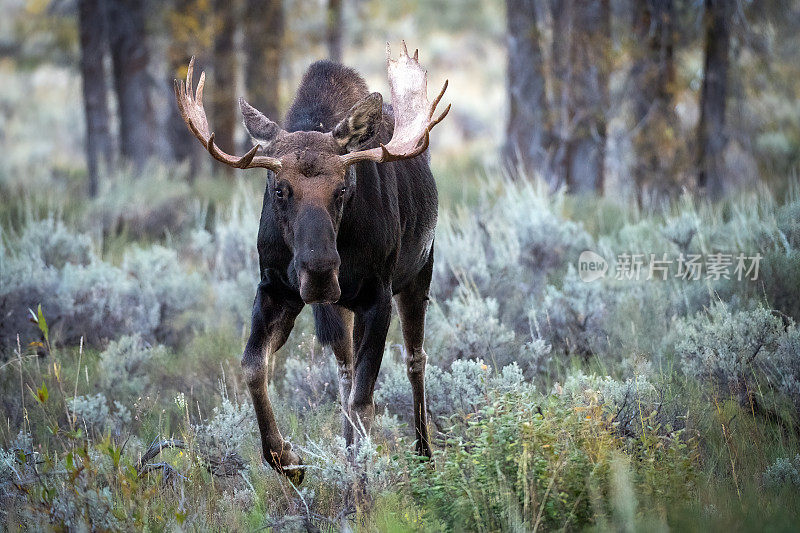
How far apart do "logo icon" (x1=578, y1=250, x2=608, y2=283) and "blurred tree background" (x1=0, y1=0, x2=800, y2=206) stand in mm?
2908

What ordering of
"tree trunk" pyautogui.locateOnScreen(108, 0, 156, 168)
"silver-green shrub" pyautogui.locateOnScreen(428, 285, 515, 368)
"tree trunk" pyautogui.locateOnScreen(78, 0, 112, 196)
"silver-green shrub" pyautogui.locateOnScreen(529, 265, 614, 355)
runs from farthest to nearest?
"tree trunk" pyautogui.locateOnScreen(108, 0, 156, 168), "tree trunk" pyautogui.locateOnScreen(78, 0, 112, 196), "silver-green shrub" pyautogui.locateOnScreen(529, 265, 614, 355), "silver-green shrub" pyautogui.locateOnScreen(428, 285, 515, 368)

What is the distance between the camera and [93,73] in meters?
14.3

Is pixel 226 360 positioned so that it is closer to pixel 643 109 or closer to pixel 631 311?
pixel 631 311

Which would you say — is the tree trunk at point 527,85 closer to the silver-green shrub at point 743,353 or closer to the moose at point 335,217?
the silver-green shrub at point 743,353

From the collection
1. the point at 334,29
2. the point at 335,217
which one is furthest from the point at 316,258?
the point at 334,29

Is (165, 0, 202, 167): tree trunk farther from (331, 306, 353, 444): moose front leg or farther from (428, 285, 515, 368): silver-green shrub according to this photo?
(331, 306, 353, 444): moose front leg

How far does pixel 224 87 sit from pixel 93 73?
9.12 feet

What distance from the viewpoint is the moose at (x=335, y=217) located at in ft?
14.2

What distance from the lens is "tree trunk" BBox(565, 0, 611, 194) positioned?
1355cm

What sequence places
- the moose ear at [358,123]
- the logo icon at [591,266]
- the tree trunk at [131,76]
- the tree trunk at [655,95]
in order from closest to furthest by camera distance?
the moose ear at [358,123], the logo icon at [591,266], the tree trunk at [655,95], the tree trunk at [131,76]

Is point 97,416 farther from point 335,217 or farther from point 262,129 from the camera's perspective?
point 335,217

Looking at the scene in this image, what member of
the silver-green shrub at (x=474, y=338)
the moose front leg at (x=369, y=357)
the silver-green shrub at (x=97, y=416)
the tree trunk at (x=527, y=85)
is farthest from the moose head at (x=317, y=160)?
the tree trunk at (x=527, y=85)

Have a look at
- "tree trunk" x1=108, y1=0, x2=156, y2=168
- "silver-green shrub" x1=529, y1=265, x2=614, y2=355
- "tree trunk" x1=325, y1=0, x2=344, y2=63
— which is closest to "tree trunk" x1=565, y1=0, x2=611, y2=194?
"tree trunk" x1=325, y1=0, x2=344, y2=63

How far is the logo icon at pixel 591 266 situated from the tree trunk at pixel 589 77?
5215 millimetres
